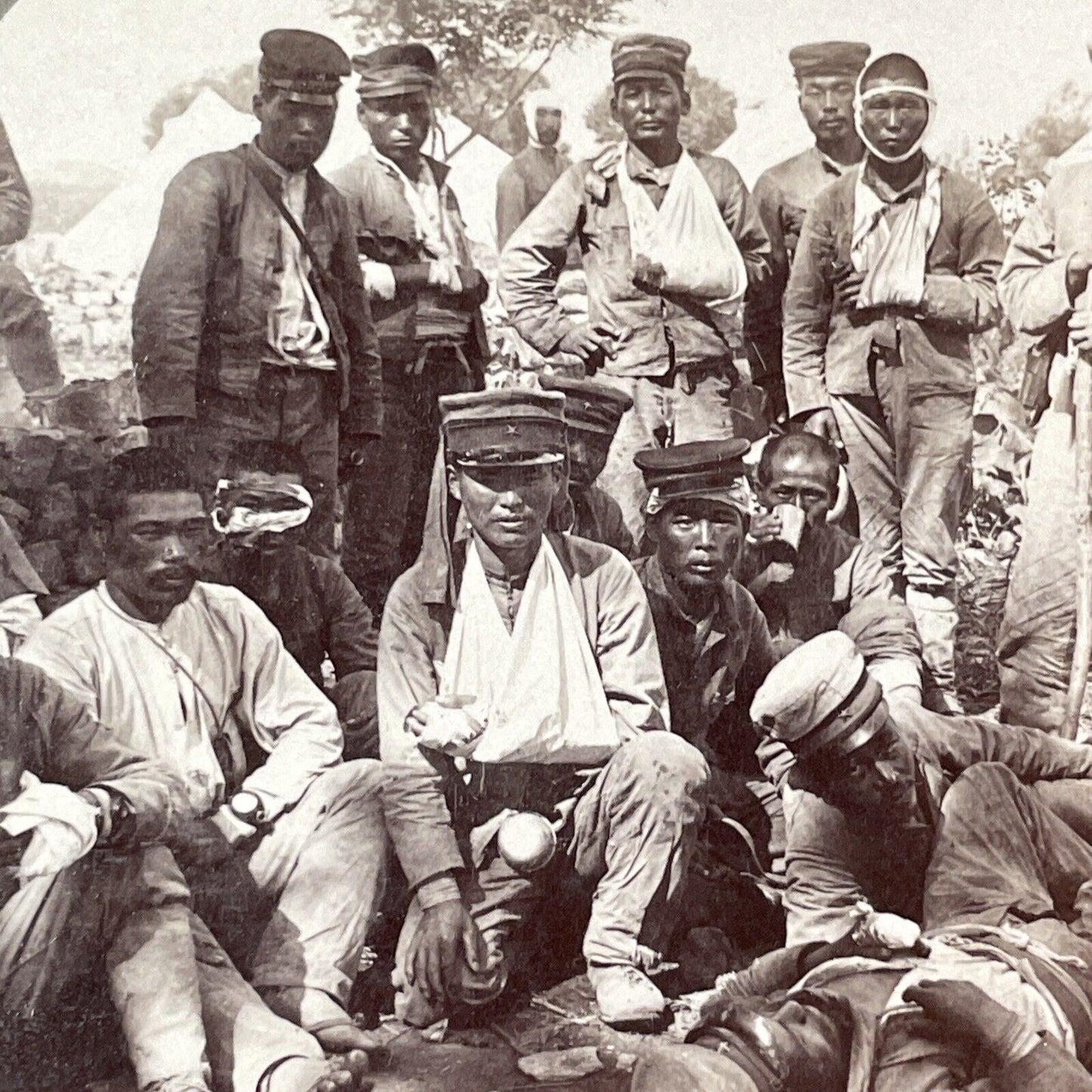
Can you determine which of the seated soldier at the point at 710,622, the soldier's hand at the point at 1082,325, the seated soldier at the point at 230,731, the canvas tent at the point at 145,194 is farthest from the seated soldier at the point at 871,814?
the canvas tent at the point at 145,194

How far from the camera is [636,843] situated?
17.9 ft

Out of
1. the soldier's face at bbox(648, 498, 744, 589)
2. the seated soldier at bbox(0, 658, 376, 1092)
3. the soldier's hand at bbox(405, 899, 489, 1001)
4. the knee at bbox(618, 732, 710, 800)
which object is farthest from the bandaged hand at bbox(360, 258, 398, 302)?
the soldier's hand at bbox(405, 899, 489, 1001)

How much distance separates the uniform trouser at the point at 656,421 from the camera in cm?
585

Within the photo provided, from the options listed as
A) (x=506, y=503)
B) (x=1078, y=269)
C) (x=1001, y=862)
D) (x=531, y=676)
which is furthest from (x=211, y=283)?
(x=1001, y=862)

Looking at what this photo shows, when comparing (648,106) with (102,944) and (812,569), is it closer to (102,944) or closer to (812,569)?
(812,569)

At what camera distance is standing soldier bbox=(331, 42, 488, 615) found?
5.73 metres

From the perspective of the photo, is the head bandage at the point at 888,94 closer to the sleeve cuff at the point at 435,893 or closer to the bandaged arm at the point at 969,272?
the bandaged arm at the point at 969,272

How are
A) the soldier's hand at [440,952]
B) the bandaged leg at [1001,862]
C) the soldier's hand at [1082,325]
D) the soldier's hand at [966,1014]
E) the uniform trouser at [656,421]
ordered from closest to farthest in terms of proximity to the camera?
1. the soldier's hand at [966,1014]
2. the soldier's hand at [440,952]
3. the bandaged leg at [1001,862]
4. the uniform trouser at [656,421]
5. the soldier's hand at [1082,325]

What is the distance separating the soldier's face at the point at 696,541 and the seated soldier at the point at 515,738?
0.59ft

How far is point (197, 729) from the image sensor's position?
5336 mm

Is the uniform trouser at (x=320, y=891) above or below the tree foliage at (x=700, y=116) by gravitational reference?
below

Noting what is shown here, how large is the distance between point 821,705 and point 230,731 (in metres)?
1.47

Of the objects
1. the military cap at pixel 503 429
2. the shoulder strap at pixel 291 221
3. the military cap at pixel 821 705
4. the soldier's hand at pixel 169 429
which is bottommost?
the military cap at pixel 821 705

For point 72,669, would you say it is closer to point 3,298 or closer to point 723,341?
point 3,298
